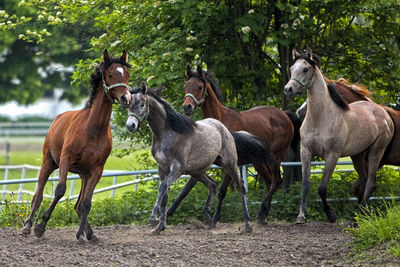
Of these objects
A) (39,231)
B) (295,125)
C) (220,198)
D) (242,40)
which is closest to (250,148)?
(220,198)

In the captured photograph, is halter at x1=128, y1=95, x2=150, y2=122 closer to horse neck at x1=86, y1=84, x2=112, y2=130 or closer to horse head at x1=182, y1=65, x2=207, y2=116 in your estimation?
horse neck at x1=86, y1=84, x2=112, y2=130

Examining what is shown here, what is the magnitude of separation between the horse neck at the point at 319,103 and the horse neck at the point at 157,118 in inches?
86.4

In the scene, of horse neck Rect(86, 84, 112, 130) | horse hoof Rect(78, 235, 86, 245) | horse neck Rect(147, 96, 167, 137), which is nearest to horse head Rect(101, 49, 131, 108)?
horse neck Rect(86, 84, 112, 130)

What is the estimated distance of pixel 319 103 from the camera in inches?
375

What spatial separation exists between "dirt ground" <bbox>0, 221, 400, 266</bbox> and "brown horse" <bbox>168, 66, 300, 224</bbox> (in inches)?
48.1

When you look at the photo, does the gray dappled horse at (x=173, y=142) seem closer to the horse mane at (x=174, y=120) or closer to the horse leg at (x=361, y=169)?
the horse mane at (x=174, y=120)

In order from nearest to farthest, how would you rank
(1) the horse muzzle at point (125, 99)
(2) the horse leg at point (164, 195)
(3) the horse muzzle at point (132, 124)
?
(1) the horse muzzle at point (125, 99)
(3) the horse muzzle at point (132, 124)
(2) the horse leg at point (164, 195)

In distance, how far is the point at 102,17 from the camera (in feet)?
41.5

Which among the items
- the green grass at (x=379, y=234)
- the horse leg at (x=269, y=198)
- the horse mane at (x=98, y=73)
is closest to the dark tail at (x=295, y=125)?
the horse leg at (x=269, y=198)

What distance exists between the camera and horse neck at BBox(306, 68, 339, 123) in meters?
9.50

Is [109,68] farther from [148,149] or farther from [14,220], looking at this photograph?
[148,149]

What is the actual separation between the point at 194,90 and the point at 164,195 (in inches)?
92.2

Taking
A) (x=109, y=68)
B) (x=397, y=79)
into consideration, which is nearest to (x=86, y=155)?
(x=109, y=68)

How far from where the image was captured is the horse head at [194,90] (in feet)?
33.6
